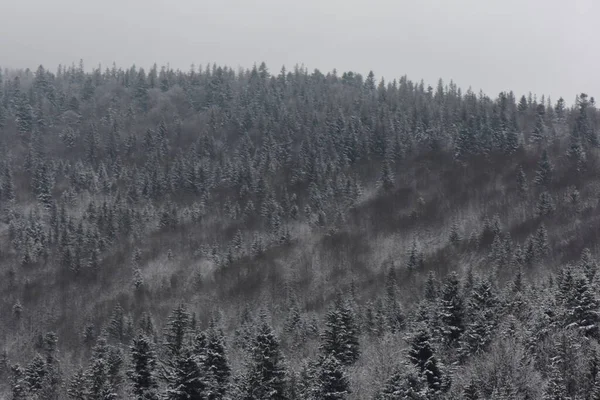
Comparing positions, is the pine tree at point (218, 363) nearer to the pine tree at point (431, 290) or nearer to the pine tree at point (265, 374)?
the pine tree at point (265, 374)

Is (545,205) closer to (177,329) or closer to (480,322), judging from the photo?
(480,322)

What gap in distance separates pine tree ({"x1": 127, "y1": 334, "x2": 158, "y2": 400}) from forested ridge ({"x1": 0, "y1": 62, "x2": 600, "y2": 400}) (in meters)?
0.18

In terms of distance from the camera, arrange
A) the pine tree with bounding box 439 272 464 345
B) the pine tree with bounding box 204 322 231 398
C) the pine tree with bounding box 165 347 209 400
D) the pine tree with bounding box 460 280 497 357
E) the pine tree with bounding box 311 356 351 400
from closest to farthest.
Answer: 1. the pine tree with bounding box 165 347 209 400
2. the pine tree with bounding box 311 356 351 400
3. the pine tree with bounding box 204 322 231 398
4. the pine tree with bounding box 460 280 497 357
5. the pine tree with bounding box 439 272 464 345

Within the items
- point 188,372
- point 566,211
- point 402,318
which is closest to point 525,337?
point 188,372

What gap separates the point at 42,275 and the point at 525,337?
13543 centimetres

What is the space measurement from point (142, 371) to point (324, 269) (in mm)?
100139

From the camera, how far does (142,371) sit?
48375 millimetres

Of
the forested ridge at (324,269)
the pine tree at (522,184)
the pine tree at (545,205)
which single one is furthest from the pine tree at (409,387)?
the pine tree at (522,184)

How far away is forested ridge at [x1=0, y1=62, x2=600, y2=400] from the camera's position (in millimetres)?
49531

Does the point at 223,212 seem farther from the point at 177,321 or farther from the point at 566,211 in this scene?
the point at 177,321

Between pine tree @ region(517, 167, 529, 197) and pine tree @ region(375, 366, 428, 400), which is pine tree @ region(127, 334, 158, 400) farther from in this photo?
pine tree @ region(517, 167, 529, 197)

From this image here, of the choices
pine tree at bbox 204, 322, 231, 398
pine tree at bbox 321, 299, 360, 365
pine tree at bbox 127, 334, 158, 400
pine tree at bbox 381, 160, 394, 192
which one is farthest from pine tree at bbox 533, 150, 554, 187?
pine tree at bbox 127, 334, 158, 400

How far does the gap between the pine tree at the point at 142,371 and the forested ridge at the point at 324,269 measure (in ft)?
0.59

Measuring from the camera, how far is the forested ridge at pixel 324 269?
163 ft
